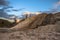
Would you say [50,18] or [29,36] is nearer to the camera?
[29,36]

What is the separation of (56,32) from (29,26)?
1.57 meters

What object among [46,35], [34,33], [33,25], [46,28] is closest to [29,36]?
[34,33]

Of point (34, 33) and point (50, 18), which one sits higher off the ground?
point (50, 18)

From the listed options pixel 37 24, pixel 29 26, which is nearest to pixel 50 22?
pixel 37 24

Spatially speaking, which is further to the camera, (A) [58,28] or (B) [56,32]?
(A) [58,28]

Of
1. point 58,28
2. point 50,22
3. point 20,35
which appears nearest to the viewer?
point 20,35

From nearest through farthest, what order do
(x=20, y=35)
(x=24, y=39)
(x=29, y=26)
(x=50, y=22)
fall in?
(x=24, y=39), (x=20, y=35), (x=50, y=22), (x=29, y=26)

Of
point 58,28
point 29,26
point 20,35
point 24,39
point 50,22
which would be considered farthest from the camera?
point 29,26

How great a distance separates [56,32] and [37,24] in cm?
134

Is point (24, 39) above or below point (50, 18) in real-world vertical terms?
below

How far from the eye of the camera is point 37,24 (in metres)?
5.38

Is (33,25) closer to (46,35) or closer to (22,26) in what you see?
(22,26)

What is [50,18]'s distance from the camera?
5273 mm

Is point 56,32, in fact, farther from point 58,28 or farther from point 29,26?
point 29,26
